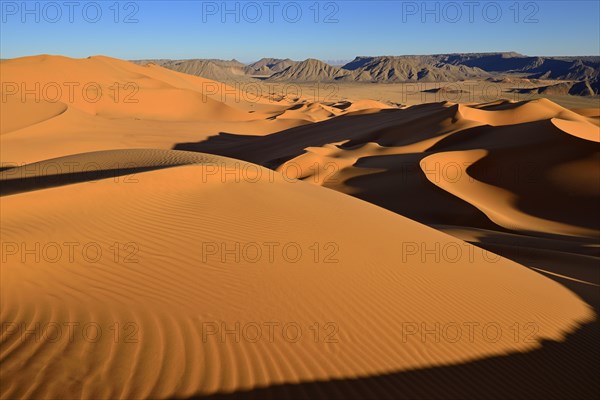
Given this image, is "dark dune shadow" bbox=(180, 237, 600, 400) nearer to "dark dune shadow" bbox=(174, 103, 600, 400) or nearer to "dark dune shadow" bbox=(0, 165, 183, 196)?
"dark dune shadow" bbox=(174, 103, 600, 400)

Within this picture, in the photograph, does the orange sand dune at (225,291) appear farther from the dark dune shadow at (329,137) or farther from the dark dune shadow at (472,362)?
the dark dune shadow at (329,137)

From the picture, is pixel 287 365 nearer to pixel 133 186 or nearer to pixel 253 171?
pixel 133 186

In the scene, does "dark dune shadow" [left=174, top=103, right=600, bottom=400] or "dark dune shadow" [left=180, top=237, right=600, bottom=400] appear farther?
"dark dune shadow" [left=174, top=103, right=600, bottom=400]

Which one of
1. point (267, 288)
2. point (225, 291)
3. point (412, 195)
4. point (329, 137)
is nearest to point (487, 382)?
point (267, 288)

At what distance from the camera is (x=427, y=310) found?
488 centimetres

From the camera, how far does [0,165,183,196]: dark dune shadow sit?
7.82m

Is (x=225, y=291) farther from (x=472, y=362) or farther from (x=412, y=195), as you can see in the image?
(x=412, y=195)

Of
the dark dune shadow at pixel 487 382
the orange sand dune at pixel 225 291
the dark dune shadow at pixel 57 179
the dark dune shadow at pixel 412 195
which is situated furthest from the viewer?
the dark dune shadow at pixel 412 195

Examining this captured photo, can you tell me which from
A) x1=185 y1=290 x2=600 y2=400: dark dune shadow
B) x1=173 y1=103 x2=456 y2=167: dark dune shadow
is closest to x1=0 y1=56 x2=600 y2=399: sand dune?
x1=185 y1=290 x2=600 y2=400: dark dune shadow

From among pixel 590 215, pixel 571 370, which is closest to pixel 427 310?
pixel 571 370

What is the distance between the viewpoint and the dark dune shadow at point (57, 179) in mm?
7816

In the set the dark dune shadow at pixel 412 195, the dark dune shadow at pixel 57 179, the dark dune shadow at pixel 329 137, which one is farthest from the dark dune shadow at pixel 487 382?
the dark dune shadow at pixel 329 137

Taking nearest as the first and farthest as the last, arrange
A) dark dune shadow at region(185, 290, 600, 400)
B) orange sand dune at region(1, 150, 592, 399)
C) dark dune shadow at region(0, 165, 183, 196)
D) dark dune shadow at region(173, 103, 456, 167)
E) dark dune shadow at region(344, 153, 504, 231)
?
dark dune shadow at region(185, 290, 600, 400) < orange sand dune at region(1, 150, 592, 399) < dark dune shadow at region(0, 165, 183, 196) < dark dune shadow at region(344, 153, 504, 231) < dark dune shadow at region(173, 103, 456, 167)

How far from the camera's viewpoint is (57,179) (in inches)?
335
